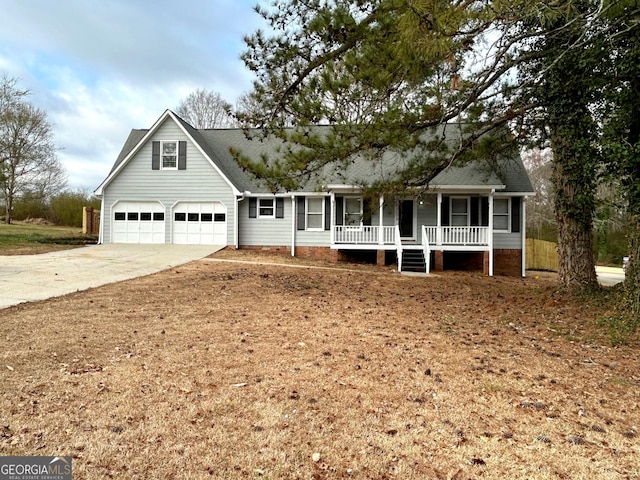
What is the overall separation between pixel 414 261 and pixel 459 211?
11.2 feet

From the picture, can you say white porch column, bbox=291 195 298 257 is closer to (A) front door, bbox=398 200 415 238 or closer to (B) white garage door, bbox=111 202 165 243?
(A) front door, bbox=398 200 415 238

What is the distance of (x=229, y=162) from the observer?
66.0 feet

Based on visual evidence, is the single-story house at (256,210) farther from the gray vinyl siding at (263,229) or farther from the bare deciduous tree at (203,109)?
the bare deciduous tree at (203,109)

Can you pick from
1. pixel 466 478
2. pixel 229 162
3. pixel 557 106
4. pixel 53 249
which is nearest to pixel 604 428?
pixel 466 478

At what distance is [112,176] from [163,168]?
2205mm

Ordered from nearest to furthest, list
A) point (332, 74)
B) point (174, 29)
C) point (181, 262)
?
1. point (332, 74)
2. point (174, 29)
3. point (181, 262)

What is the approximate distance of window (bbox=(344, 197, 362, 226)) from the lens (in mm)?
17766

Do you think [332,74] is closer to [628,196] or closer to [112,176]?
[628,196]

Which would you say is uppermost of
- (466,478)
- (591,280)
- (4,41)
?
(4,41)

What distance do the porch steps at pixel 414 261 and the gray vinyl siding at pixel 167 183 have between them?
7.59 meters

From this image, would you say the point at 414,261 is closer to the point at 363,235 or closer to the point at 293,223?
the point at 363,235

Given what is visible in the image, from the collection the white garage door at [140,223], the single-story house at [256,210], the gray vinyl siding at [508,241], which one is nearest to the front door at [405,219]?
the single-story house at [256,210]

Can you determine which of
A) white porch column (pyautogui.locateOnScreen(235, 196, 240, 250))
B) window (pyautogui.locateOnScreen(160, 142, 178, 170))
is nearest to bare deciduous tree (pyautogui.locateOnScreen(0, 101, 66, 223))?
window (pyautogui.locateOnScreen(160, 142, 178, 170))

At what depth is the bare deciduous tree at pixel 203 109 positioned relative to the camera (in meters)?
32.7
